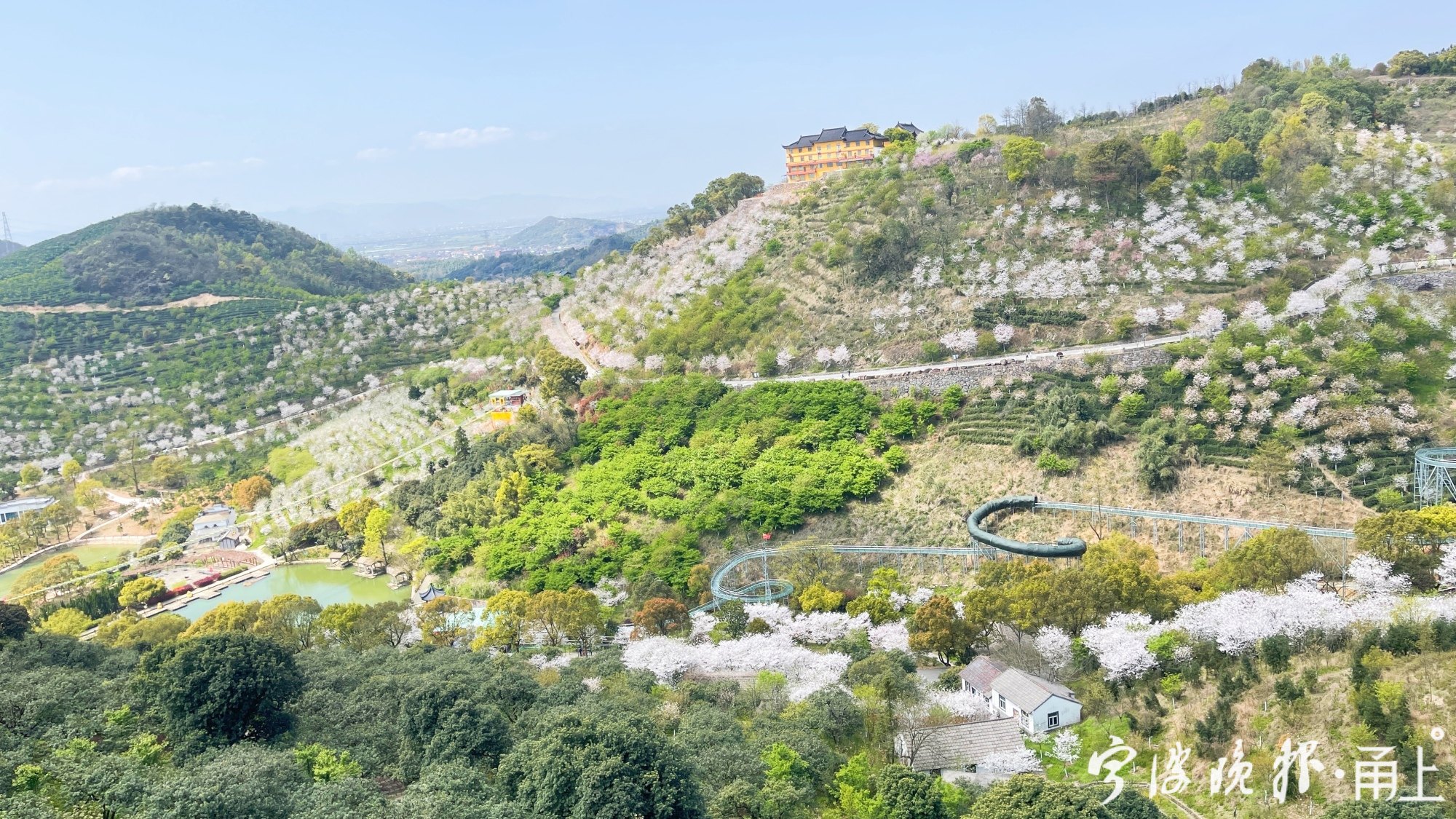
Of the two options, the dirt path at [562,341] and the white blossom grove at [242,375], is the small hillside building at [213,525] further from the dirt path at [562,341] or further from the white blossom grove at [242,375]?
the dirt path at [562,341]

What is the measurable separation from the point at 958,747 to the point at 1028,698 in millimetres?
1993

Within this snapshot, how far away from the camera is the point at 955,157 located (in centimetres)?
4922

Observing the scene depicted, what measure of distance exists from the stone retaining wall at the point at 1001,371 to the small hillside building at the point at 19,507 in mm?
41503

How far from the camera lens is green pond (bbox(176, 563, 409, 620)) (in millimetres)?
36000

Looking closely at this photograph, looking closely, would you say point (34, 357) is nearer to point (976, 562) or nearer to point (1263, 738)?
point (976, 562)

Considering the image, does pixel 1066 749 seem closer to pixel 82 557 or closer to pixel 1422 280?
pixel 1422 280

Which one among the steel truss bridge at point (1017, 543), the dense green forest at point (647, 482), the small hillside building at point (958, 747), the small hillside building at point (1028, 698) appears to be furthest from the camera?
the dense green forest at point (647, 482)

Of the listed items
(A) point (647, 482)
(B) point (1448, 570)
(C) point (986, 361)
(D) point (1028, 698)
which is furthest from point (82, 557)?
(B) point (1448, 570)

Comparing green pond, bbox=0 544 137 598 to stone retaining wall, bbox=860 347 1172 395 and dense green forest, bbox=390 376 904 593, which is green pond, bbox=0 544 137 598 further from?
stone retaining wall, bbox=860 347 1172 395

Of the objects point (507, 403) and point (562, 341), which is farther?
point (562, 341)

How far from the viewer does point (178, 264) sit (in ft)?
245

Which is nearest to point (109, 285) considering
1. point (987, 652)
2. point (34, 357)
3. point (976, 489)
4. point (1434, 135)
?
point (34, 357)

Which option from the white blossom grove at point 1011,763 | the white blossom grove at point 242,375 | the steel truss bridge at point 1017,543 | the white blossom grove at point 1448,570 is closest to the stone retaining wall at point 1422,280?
the steel truss bridge at point 1017,543

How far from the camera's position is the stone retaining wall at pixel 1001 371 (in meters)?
33.4
